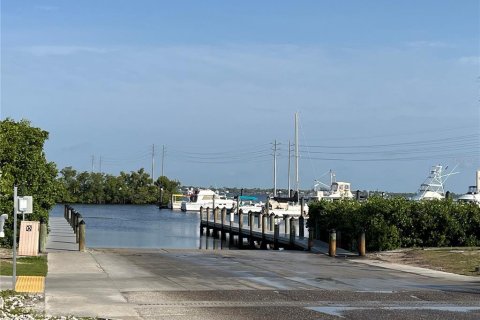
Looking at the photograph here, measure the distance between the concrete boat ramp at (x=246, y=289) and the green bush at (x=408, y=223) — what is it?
14.8ft

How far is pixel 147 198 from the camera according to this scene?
156 m

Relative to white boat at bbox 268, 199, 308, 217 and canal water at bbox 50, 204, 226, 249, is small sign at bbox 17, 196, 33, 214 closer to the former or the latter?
canal water at bbox 50, 204, 226, 249

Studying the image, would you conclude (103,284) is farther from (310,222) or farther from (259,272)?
(310,222)

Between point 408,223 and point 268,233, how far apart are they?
17.1m

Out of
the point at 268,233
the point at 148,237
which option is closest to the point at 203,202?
the point at 148,237

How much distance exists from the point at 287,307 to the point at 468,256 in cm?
1558

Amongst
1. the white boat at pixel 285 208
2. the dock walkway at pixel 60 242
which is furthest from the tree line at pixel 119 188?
the dock walkway at pixel 60 242

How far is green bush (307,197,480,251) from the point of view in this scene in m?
34.0

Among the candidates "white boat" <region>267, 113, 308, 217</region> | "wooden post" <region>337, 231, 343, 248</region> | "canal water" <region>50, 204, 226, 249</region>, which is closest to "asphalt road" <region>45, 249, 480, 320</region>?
"wooden post" <region>337, 231, 343, 248</region>

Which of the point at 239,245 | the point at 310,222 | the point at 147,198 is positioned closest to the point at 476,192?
the point at 239,245

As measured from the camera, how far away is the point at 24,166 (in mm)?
32062

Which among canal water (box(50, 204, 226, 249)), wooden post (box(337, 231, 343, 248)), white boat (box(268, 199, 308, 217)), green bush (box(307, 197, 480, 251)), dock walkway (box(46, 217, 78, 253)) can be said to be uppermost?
white boat (box(268, 199, 308, 217))

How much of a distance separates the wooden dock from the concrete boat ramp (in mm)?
8772

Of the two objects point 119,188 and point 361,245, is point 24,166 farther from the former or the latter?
point 119,188
